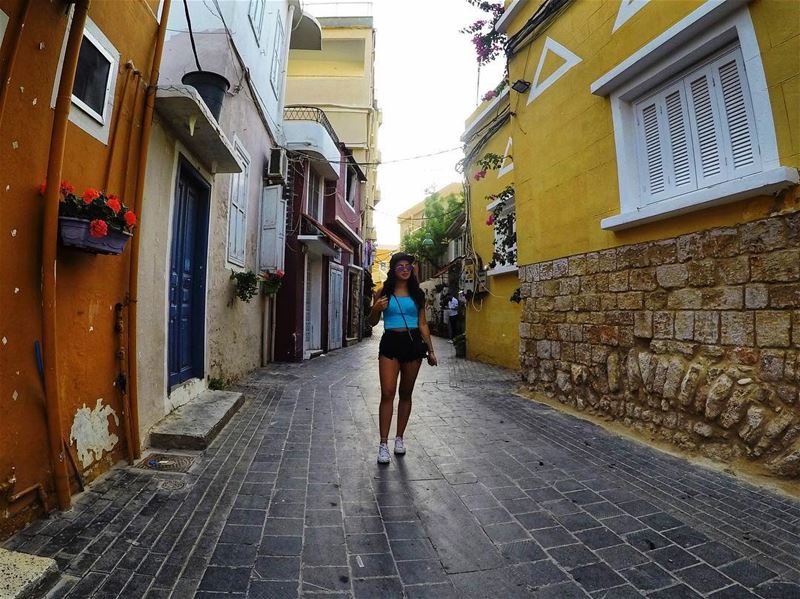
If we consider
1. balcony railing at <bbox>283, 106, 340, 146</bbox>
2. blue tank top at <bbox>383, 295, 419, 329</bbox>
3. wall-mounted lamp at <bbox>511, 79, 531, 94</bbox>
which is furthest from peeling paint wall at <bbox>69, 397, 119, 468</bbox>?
balcony railing at <bbox>283, 106, 340, 146</bbox>

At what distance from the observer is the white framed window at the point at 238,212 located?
6.40m

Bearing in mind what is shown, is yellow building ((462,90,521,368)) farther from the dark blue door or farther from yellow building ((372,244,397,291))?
yellow building ((372,244,397,291))

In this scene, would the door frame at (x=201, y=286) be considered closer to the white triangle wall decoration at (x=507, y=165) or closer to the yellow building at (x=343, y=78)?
the white triangle wall decoration at (x=507, y=165)

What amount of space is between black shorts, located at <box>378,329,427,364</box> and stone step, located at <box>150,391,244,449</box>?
67.5 inches

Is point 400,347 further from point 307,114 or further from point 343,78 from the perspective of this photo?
point 343,78

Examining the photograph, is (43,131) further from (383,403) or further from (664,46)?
(664,46)

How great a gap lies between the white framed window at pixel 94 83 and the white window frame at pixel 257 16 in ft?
14.5

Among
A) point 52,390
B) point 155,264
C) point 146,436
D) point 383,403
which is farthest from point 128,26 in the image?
point 383,403

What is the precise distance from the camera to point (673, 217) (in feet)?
13.1

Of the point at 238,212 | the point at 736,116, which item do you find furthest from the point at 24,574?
the point at 238,212

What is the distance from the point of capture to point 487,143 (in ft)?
33.0

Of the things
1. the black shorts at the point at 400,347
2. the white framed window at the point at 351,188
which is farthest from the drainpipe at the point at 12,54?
the white framed window at the point at 351,188

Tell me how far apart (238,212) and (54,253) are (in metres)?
4.63

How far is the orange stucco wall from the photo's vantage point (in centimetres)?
213
